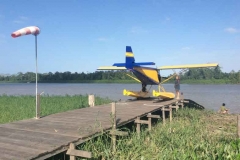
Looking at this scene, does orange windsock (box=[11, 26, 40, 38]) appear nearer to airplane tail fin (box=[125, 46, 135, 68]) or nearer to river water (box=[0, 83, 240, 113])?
airplane tail fin (box=[125, 46, 135, 68])

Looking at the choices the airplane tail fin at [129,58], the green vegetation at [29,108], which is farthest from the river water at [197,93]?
the green vegetation at [29,108]

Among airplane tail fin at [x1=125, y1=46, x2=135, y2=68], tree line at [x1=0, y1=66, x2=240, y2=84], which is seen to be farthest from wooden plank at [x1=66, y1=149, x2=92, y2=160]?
tree line at [x1=0, y1=66, x2=240, y2=84]

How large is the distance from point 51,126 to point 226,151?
3961 mm

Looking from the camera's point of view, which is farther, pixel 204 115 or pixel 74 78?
pixel 74 78

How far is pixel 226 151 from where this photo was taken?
165 inches

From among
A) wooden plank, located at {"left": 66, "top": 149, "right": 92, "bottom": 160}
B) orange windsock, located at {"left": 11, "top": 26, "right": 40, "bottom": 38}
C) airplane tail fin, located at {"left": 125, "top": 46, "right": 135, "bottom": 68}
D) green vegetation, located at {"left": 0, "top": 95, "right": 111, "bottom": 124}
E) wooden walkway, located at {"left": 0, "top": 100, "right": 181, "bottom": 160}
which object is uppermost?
orange windsock, located at {"left": 11, "top": 26, "right": 40, "bottom": 38}

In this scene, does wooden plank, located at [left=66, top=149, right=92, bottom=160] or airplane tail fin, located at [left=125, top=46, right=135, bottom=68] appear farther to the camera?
airplane tail fin, located at [left=125, top=46, right=135, bottom=68]

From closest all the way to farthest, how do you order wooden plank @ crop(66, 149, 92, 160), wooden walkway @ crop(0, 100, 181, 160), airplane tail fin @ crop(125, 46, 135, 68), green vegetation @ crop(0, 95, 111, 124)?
wooden walkway @ crop(0, 100, 181, 160), wooden plank @ crop(66, 149, 92, 160), airplane tail fin @ crop(125, 46, 135, 68), green vegetation @ crop(0, 95, 111, 124)

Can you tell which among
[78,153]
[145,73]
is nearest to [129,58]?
[145,73]

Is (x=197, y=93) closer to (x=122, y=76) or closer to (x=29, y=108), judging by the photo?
(x=29, y=108)

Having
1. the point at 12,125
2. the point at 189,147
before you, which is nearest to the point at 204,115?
the point at 189,147

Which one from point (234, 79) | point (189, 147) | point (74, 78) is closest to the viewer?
point (189, 147)

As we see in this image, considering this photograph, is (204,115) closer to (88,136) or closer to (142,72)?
(142,72)

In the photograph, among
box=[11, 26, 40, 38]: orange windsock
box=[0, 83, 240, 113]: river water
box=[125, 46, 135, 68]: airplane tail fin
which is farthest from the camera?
box=[0, 83, 240, 113]: river water
